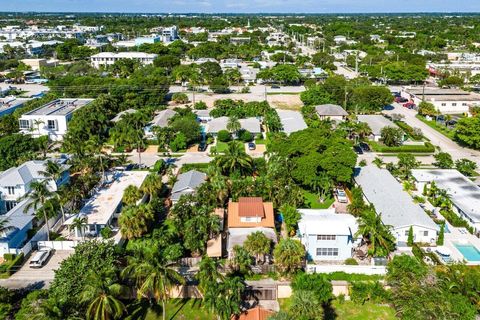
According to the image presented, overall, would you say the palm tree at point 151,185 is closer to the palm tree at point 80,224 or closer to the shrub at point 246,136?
the palm tree at point 80,224

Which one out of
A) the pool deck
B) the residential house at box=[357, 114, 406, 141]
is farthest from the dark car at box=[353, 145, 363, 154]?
the pool deck

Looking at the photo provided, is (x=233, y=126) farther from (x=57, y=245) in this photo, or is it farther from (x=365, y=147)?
(x=57, y=245)

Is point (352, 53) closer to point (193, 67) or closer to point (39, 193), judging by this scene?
point (193, 67)

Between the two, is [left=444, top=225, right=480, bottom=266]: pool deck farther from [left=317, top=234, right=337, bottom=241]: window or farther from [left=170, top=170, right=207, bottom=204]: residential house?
[left=170, top=170, right=207, bottom=204]: residential house

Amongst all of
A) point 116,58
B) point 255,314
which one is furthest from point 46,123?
point 116,58

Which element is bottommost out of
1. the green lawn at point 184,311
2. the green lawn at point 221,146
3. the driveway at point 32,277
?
the green lawn at point 184,311

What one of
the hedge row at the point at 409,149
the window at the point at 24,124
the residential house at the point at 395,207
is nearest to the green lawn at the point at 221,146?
the residential house at the point at 395,207
